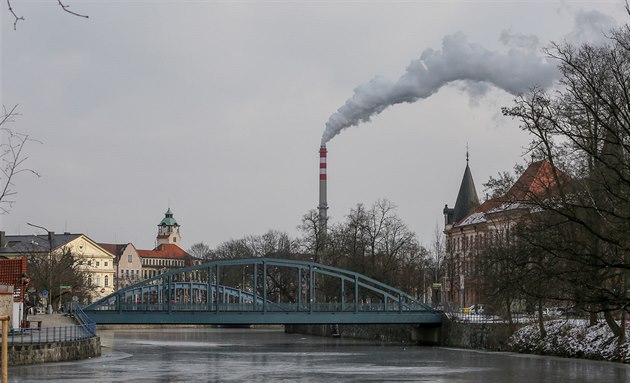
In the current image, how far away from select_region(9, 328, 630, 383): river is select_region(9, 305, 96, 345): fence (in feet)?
5.44

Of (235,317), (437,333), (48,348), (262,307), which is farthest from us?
(437,333)

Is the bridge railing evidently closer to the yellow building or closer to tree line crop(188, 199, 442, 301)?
tree line crop(188, 199, 442, 301)

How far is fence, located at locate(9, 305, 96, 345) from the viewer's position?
155ft

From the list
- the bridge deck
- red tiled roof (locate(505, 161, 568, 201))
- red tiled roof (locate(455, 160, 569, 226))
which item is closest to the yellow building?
the bridge deck

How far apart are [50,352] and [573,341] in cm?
2582

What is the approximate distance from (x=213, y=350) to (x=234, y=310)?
269 inches

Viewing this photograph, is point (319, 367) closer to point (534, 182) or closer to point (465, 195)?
point (534, 182)

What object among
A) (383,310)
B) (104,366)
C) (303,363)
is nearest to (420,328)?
(383,310)

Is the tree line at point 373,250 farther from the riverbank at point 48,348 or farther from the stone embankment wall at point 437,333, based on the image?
the riverbank at point 48,348

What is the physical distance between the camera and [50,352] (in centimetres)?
4697

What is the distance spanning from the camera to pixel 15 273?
57375 mm

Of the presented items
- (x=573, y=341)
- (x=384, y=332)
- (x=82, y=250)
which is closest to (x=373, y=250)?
(x=384, y=332)

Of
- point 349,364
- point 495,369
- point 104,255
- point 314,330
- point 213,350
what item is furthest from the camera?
point 104,255

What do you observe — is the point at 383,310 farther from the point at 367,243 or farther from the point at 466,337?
the point at 367,243
